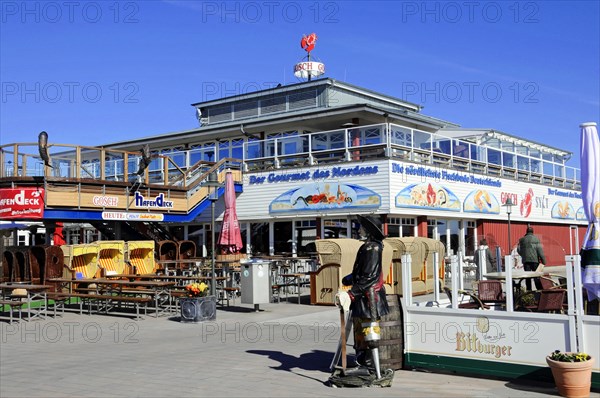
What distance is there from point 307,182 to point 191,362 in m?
15.7

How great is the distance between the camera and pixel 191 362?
953 cm

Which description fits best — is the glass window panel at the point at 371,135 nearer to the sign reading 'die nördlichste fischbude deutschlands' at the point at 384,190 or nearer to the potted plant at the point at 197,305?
the sign reading 'die nördlichste fischbude deutschlands' at the point at 384,190

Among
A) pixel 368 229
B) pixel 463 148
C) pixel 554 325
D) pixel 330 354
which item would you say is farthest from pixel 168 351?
pixel 463 148

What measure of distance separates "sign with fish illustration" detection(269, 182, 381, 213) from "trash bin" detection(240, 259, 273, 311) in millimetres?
8046

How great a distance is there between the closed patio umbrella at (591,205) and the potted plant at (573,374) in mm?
1378

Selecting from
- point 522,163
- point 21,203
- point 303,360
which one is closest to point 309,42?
point 522,163

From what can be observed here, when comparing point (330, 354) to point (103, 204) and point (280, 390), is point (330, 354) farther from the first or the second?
point (103, 204)

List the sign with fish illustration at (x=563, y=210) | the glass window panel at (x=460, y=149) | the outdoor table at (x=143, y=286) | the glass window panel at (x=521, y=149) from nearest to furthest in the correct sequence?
the outdoor table at (x=143, y=286) → the glass window panel at (x=460, y=149) → the sign with fish illustration at (x=563, y=210) → the glass window panel at (x=521, y=149)

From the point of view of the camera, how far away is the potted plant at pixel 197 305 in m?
14.0

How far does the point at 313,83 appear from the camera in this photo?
105 ft

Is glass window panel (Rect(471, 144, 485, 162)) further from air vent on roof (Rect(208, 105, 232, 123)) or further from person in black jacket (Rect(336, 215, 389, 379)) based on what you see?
person in black jacket (Rect(336, 215, 389, 379))

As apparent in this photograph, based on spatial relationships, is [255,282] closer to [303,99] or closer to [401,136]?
[401,136]

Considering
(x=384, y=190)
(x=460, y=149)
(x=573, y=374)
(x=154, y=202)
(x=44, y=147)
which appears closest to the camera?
(x=573, y=374)

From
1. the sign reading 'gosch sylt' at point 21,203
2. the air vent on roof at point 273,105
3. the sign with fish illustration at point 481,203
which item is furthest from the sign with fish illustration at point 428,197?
the sign reading 'gosch sylt' at point 21,203
